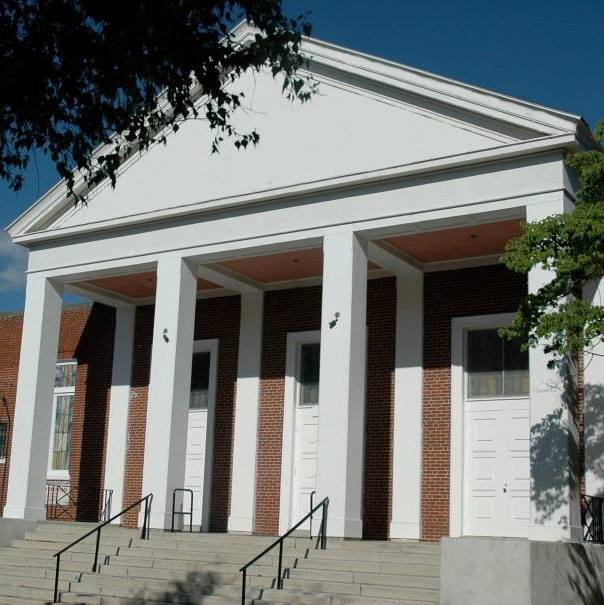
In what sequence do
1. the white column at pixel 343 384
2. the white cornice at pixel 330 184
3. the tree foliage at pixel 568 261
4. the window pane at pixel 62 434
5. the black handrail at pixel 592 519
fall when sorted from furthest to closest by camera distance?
the window pane at pixel 62 434 → the white column at pixel 343 384 → the black handrail at pixel 592 519 → the white cornice at pixel 330 184 → the tree foliage at pixel 568 261

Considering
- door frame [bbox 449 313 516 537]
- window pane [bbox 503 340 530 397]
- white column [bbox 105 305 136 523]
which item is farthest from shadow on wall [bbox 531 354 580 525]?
white column [bbox 105 305 136 523]

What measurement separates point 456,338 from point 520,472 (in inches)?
106

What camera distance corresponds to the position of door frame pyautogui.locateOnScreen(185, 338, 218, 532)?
2180cm

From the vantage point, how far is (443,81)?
16.8 meters

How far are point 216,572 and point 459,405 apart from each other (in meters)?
5.79

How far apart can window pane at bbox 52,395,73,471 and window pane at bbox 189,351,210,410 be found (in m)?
3.54

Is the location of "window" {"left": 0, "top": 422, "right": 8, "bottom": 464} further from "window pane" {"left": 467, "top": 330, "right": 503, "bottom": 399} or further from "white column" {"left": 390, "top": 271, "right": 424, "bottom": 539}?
"window pane" {"left": 467, "top": 330, "right": 503, "bottom": 399}

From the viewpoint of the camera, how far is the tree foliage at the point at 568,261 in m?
12.8

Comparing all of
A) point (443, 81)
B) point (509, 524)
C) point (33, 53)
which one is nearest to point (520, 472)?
point (509, 524)

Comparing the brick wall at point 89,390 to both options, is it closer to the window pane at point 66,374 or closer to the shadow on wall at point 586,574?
the window pane at point 66,374

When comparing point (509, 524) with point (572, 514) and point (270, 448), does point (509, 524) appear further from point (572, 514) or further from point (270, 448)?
point (270, 448)

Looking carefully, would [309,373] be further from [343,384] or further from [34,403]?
[34,403]

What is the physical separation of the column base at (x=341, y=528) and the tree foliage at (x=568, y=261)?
4.51 metres

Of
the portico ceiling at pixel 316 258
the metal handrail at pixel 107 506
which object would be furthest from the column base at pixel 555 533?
the metal handrail at pixel 107 506
